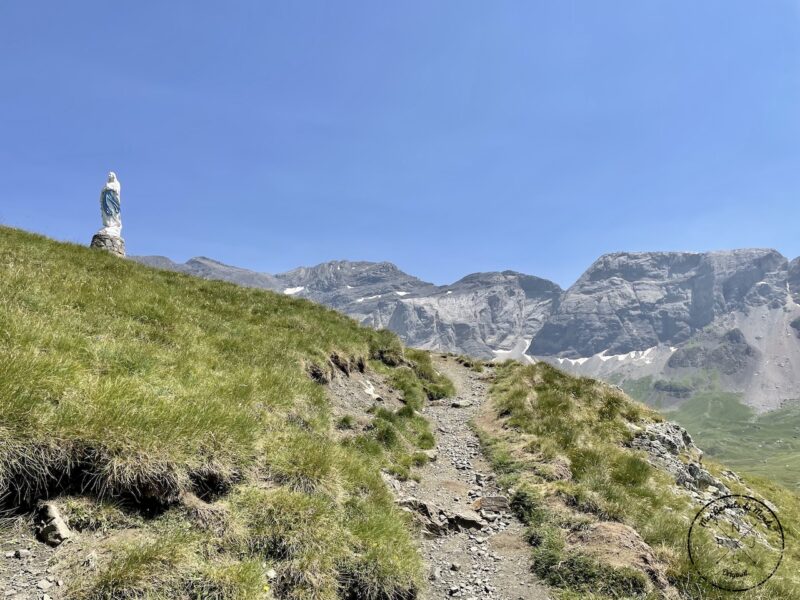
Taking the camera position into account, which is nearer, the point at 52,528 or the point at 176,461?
the point at 52,528

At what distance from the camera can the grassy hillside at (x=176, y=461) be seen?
6.40m

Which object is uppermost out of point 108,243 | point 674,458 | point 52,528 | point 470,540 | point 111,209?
point 111,209

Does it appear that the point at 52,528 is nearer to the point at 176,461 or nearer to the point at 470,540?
the point at 176,461

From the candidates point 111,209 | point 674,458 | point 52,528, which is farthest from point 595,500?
point 111,209

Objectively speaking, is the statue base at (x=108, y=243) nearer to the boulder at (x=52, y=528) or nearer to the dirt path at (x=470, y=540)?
the dirt path at (x=470, y=540)

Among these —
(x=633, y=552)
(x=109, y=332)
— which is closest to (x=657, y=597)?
(x=633, y=552)

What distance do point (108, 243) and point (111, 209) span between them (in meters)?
4.98

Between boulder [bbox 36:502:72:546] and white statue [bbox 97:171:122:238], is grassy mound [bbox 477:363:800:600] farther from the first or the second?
white statue [bbox 97:171:122:238]

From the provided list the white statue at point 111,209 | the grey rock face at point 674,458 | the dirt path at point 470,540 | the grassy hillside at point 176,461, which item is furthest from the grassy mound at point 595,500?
the white statue at point 111,209

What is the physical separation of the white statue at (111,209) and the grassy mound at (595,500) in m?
33.9

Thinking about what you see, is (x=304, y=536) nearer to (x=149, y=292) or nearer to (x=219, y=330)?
(x=219, y=330)

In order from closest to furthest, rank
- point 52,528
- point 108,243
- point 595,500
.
A: point 52,528 → point 595,500 → point 108,243

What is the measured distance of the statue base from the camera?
34250 millimetres

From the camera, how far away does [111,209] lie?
38.0m
